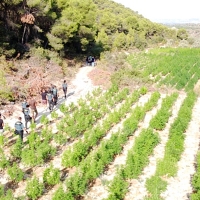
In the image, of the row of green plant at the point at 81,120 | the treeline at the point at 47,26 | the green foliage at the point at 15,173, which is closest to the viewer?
the green foliage at the point at 15,173

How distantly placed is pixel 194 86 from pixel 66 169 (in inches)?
583

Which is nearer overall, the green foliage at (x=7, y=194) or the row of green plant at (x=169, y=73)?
the green foliage at (x=7, y=194)

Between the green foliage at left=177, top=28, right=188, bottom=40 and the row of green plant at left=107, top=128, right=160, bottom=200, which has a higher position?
the green foliage at left=177, top=28, right=188, bottom=40

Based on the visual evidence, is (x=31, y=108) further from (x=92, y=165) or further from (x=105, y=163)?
(x=92, y=165)

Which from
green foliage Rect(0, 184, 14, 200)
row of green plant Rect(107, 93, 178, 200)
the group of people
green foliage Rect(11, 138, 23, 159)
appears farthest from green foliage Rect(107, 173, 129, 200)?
the group of people

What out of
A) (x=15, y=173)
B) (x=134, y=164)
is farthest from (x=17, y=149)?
(x=134, y=164)

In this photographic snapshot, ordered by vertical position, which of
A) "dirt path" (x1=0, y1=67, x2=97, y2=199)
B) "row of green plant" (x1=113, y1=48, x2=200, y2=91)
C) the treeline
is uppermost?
the treeline

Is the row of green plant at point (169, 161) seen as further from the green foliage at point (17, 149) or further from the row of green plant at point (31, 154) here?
the green foliage at point (17, 149)

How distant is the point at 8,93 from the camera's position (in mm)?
16984

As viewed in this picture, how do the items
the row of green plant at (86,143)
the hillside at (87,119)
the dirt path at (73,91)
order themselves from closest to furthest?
the hillside at (87,119) < the row of green plant at (86,143) < the dirt path at (73,91)

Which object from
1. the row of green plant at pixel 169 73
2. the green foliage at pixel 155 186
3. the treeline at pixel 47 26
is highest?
the treeline at pixel 47 26

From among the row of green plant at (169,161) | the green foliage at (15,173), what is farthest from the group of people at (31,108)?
the row of green plant at (169,161)

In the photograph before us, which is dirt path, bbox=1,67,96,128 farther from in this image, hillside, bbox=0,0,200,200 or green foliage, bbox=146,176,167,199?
green foliage, bbox=146,176,167,199

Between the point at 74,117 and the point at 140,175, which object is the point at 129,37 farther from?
the point at 140,175
